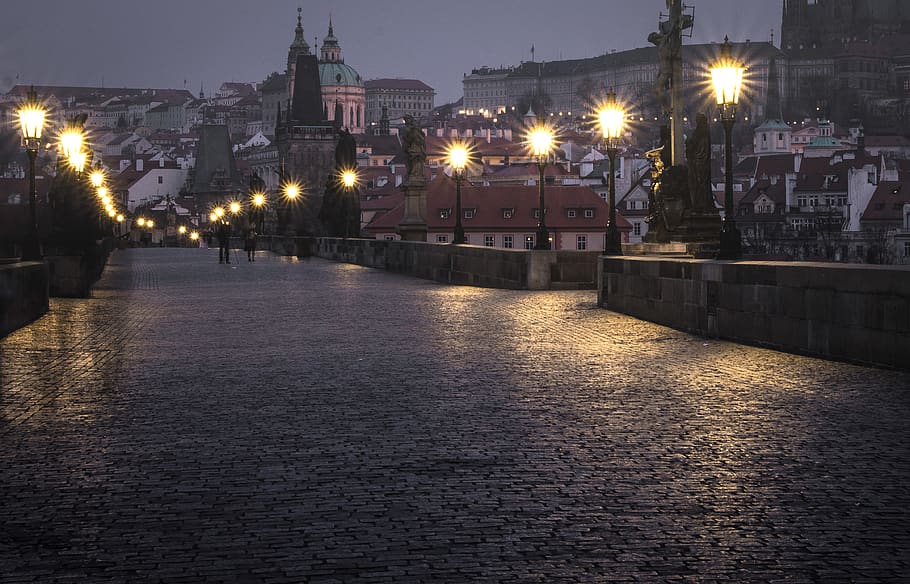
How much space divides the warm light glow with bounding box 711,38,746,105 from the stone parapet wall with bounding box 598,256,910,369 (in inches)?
117

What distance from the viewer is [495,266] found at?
2956 cm

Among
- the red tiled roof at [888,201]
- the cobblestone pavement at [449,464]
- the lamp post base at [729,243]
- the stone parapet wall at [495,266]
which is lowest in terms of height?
the cobblestone pavement at [449,464]

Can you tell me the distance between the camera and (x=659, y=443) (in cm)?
869

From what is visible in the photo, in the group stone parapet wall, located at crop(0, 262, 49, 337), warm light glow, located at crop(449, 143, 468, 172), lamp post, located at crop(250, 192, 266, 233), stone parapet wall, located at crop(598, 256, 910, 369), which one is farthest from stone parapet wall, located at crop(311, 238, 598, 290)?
lamp post, located at crop(250, 192, 266, 233)

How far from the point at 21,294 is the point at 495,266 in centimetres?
1281

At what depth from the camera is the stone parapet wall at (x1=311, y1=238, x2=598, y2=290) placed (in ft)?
89.0

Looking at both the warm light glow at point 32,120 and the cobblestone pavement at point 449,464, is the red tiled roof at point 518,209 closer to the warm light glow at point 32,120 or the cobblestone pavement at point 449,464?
the warm light glow at point 32,120

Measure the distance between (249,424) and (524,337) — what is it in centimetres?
727

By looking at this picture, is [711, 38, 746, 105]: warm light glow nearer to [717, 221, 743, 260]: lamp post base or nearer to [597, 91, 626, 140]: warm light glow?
[717, 221, 743, 260]: lamp post base

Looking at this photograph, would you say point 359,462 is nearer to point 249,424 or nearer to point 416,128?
point 249,424

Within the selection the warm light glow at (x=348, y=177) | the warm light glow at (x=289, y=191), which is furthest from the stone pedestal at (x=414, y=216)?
the warm light glow at (x=289, y=191)

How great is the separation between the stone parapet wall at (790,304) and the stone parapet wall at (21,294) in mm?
8358

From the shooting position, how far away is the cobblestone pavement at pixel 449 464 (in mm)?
5934

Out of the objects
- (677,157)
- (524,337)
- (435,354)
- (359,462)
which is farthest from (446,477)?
(677,157)
